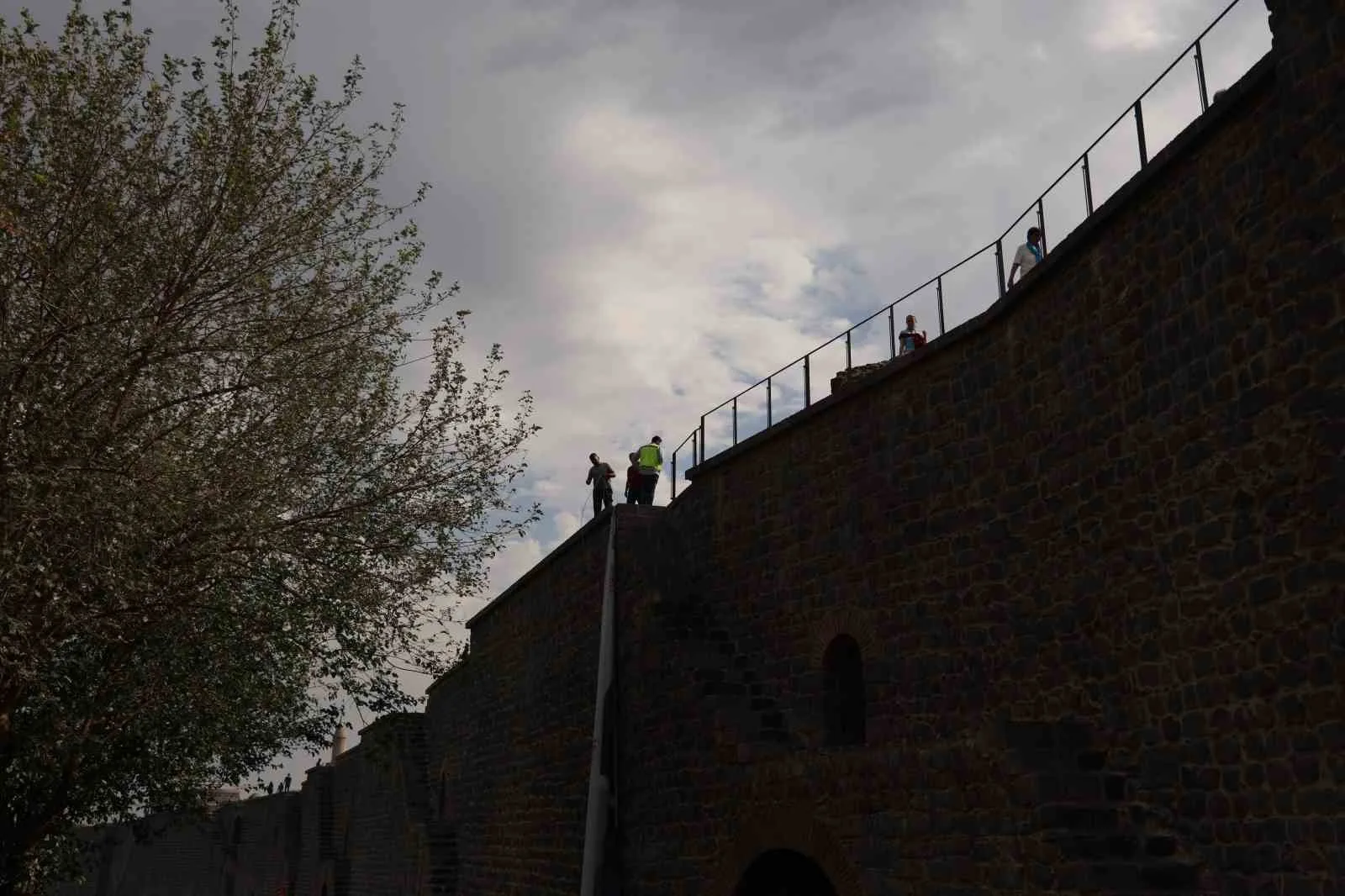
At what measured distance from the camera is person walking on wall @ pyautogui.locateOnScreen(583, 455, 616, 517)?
1554 centimetres

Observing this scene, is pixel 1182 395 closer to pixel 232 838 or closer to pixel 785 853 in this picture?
pixel 785 853

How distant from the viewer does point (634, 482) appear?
1531cm

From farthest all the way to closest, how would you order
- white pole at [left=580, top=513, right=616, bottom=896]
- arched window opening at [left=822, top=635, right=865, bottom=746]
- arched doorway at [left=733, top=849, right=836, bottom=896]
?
white pole at [left=580, top=513, right=616, bottom=896] < arched window opening at [left=822, top=635, right=865, bottom=746] < arched doorway at [left=733, top=849, right=836, bottom=896]

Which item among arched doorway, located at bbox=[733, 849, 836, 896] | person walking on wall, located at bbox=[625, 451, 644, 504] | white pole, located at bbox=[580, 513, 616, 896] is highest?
person walking on wall, located at bbox=[625, 451, 644, 504]

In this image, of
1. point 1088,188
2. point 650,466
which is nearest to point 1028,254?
point 1088,188

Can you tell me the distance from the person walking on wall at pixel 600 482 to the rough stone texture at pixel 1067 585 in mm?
1872

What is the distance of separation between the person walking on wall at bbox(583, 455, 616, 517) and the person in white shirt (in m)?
7.06

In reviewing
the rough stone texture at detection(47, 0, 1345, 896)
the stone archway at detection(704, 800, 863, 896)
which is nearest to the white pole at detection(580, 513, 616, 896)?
the rough stone texture at detection(47, 0, 1345, 896)

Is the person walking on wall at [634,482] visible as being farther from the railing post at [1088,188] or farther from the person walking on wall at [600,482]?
the railing post at [1088,188]

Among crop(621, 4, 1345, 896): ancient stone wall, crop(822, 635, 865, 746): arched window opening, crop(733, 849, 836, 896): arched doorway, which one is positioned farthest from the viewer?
crop(822, 635, 865, 746): arched window opening

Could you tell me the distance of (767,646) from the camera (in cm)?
1152

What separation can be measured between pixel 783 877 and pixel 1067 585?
3.73m

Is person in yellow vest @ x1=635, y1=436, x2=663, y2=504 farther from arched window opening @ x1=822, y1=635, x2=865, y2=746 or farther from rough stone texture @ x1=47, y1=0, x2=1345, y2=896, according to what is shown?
arched window opening @ x1=822, y1=635, x2=865, y2=746

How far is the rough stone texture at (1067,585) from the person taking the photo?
6.20 metres
